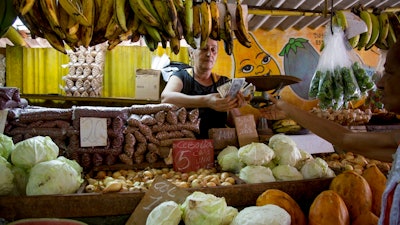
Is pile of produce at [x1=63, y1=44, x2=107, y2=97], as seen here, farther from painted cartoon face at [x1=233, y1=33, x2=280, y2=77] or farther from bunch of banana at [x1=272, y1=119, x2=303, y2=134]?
bunch of banana at [x1=272, y1=119, x2=303, y2=134]

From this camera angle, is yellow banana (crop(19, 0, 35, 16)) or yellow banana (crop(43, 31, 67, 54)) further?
yellow banana (crop(43, 31, 67, 54))

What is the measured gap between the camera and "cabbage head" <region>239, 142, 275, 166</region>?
1.89 meters

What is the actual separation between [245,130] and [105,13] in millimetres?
1285

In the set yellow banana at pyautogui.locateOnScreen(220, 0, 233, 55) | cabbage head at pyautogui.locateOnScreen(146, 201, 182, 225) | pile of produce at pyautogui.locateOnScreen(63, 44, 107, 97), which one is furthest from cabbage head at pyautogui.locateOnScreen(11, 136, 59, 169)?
pile of produce at pyautogui.locateOnScreen(63, 44, 107, 97)

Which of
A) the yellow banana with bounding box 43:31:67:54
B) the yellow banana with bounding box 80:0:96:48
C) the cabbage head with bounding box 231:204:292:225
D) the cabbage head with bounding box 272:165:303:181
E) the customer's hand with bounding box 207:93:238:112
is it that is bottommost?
the cabbage head with bounding box 231:204:292:225

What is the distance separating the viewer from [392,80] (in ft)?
3.94

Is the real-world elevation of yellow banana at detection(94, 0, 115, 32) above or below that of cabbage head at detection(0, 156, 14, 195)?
above

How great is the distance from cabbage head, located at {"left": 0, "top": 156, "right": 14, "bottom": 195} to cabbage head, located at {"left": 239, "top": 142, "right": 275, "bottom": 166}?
126cm

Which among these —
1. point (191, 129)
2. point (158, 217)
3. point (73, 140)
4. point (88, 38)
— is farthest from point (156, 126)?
point (158, 217)

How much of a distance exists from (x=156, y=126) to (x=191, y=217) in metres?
0.98

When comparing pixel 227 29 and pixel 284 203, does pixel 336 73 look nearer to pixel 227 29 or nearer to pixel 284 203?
pixel 227 29

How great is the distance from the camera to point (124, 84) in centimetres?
573

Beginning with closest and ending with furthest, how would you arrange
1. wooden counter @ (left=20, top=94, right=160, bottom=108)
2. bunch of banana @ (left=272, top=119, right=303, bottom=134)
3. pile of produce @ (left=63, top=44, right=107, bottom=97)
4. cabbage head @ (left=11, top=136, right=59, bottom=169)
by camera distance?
1. cabbage head @ (left=11, top=136, right=59, bottom=169)
2. bunch of banana @ (left=272, top=119, right=303, bottom=134)
3. wooden counter @ (left=20, top=94, right=160, bottom=108)
4. pile of produce @ (left=63, top=44, right=107, bottom=97)

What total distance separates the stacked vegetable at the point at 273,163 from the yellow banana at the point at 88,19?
3.90 feet
